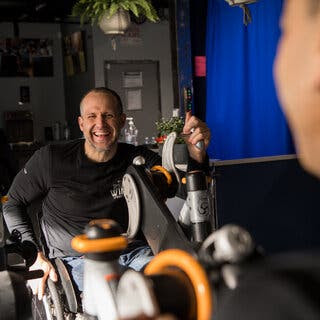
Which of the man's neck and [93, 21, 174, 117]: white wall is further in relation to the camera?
[93, 21, 174, 117]: white wall

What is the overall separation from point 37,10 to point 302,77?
7932 millimetres

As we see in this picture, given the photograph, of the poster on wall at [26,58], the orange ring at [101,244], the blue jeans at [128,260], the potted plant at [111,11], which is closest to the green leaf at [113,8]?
the potted plant at [111,11]

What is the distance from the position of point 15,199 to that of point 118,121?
1.98 ft

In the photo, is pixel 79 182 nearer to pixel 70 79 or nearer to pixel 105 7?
pixel 105 7

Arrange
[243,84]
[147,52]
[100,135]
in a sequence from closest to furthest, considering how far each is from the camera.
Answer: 1. [100,135]
2. [243,84]
3. [147,52]

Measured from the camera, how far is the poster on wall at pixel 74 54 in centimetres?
850

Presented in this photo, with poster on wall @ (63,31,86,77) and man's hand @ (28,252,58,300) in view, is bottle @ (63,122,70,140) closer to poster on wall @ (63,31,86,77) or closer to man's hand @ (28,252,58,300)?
poster on wall @ (63,31,86,77)

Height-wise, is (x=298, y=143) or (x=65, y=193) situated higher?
(x=298, y=143)

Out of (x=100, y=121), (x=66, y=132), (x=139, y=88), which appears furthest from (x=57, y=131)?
(x=100, y=121)

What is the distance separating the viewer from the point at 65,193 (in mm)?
2719

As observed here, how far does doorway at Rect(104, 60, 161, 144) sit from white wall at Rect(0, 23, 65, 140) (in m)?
1.57

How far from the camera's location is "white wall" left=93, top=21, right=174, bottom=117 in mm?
8086

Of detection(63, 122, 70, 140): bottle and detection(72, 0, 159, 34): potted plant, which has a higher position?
A: detection(72, 0, 159, 34): potted plant

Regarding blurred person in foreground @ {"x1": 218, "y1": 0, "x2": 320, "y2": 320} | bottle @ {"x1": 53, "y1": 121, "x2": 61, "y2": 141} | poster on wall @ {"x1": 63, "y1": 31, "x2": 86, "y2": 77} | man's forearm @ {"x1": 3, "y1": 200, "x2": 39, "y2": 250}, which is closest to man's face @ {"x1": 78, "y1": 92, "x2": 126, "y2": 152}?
man's forearm @ {"x1": 3, "y1": 200, "x2": 39, "y2": 250}
